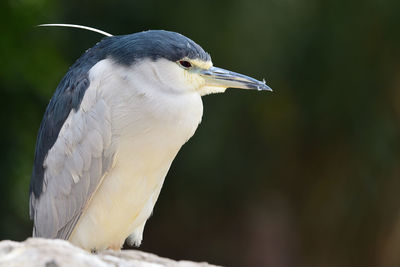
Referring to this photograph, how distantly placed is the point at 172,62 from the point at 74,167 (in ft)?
2.17

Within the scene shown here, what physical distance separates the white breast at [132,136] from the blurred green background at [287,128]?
8.38 feet

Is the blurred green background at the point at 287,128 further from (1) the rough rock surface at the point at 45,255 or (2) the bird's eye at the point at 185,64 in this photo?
(1) the rough rock surface at the point at 45,255

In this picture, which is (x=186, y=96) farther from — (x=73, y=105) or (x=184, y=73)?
(x=73, y=105)

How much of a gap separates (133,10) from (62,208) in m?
3.25

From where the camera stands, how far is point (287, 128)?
676 cm

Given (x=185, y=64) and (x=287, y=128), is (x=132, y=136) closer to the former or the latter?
(x=185, y=64)

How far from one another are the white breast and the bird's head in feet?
0.05

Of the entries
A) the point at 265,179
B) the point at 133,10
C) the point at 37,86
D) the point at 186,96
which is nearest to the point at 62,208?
the point at 186,96

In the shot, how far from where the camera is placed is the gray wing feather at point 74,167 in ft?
9.82

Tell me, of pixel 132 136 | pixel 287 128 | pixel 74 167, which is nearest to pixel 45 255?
pixel 132 136

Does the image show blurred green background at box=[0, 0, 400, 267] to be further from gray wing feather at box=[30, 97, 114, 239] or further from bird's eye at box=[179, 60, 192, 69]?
bird's eye at box=[179, 60, 192, 69]

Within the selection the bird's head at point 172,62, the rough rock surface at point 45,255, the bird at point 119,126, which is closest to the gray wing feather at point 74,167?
the bird at point 119,126

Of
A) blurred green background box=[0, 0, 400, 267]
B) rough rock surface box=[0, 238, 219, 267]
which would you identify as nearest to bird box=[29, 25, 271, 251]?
rough rock surface box=[0, 238, 219, 267]

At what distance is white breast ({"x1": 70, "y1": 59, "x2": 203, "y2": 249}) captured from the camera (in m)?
2.91
